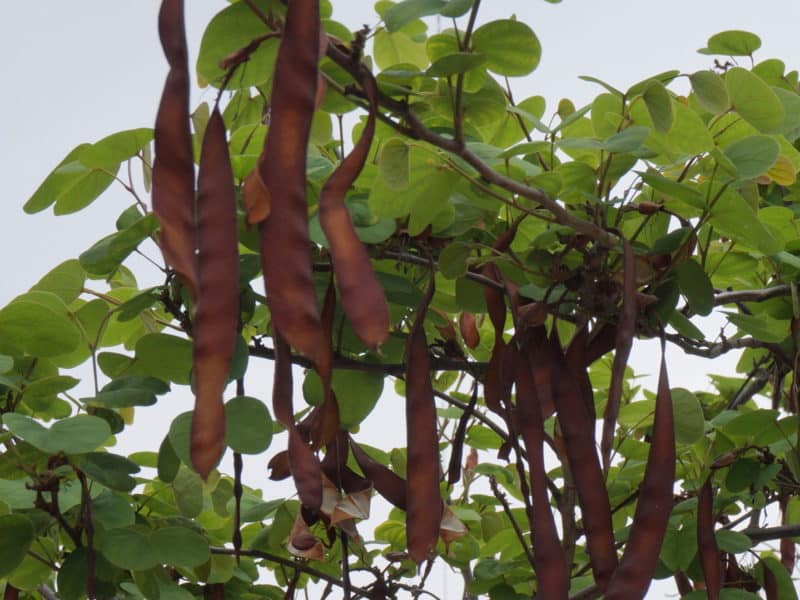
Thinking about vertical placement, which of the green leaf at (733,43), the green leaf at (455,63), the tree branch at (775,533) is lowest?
the tree branch at (775,533)

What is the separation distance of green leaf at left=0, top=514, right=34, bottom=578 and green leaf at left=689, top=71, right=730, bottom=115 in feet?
2.32

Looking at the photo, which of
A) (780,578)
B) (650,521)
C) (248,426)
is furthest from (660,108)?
(780,578)

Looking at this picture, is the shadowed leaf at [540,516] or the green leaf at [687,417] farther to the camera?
the green leaf at [687,417]

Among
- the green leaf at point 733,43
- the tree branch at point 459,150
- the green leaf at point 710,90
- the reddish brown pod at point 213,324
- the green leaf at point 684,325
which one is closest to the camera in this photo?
the reddish brown pod at point 213,324

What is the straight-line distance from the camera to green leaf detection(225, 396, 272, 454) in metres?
0.90

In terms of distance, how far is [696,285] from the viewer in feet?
3.03

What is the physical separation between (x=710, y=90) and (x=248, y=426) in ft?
1.47

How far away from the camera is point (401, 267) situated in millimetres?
1006

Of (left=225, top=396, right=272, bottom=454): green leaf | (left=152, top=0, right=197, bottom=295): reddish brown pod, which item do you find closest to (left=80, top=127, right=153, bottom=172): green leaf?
(left=225, top=396, right=272, bottom=454): green leaf

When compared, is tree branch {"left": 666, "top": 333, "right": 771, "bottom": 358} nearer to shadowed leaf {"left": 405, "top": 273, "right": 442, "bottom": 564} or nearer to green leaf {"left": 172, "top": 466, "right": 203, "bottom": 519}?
shadowed leaf {"left": 405, "top": 273, "right": 442, "bottom": 564}

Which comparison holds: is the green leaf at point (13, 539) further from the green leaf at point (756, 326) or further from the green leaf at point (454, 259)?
the green leaf at point (756, 326)

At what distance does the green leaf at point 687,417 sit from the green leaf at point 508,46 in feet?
1.14

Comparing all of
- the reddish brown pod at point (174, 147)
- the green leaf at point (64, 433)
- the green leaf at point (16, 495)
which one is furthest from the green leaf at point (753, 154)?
the green leaf at point (16, 495)

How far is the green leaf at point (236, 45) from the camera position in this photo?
2.40 ft
